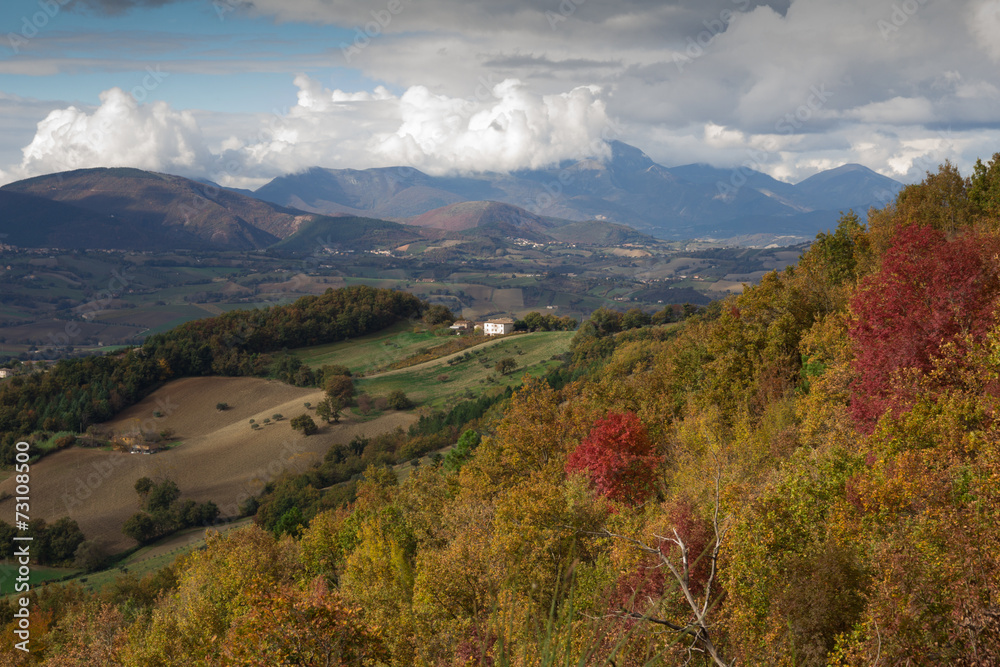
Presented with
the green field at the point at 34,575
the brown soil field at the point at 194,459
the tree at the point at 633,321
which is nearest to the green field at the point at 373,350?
the brown soil field at the point at 194,459

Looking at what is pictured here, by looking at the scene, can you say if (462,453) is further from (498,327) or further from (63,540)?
(498,327)

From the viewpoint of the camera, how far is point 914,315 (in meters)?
23.3

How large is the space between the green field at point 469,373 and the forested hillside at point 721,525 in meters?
51.4

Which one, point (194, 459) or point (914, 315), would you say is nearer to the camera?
point (914, 315)

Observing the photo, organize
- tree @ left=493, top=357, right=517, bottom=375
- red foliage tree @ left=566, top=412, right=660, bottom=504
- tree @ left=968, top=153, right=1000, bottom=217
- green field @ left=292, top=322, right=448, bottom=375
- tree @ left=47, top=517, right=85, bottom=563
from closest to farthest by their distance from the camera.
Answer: red foliage tree @ left=566, top=412, right=660, bottom=504, tree @ left=968, top=153, right=1000, bottom=217, tree @ left=47, top=517, right=85, bottom=563, tree @ left=493, top=357, right=517, bottom=375, green field @ left=292, top=322, right=448, bottom=375

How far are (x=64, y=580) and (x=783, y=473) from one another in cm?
6680

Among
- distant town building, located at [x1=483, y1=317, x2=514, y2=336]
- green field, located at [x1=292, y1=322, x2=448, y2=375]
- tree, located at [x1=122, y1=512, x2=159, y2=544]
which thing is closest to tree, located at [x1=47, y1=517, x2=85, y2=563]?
tree, located at [x1=122, y1=512, x2=159, y2=544]

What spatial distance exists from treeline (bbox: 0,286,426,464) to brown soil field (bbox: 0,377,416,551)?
235 inches

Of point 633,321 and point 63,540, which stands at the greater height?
point 633,321

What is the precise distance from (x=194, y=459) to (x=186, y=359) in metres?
39.6

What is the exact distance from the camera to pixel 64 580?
58812 millimetres

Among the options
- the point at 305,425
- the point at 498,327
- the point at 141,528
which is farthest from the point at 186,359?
the point at 498,327

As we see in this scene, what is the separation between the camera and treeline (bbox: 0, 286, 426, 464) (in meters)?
98.2

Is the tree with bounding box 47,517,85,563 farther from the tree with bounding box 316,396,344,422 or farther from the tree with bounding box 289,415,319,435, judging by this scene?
the tree with bounding box 316,396,344,422
